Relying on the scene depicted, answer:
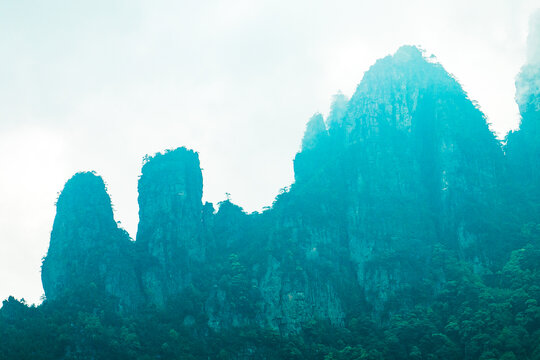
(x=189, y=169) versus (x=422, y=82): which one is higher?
(x=422, y=82)

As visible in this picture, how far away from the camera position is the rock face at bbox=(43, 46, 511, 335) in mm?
73875

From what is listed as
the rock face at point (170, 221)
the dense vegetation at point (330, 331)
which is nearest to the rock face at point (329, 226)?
the rock face at point (170, 221)

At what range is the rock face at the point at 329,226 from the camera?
7388 cm

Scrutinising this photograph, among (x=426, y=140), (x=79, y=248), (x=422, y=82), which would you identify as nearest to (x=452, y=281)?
(x=426, y=140)

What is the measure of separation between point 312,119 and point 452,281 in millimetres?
41264

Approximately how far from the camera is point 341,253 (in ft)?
265

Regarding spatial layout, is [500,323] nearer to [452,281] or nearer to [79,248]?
[452,281]

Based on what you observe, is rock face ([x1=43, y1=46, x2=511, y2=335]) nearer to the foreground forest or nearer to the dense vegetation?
the foreground forest

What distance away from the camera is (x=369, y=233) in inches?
3179

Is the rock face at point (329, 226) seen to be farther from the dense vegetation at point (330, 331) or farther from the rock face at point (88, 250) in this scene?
the dense vegetation at point (330, 331)

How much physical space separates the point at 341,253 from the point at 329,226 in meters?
4.07

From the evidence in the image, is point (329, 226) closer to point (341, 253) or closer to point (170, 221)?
point (341, 253)

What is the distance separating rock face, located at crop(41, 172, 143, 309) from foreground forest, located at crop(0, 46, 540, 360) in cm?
21

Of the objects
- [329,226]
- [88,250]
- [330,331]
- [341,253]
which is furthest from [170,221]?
[330,331]
